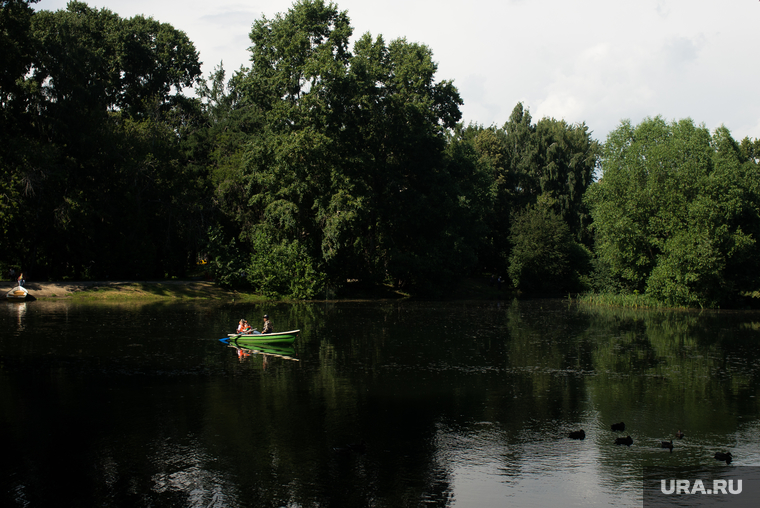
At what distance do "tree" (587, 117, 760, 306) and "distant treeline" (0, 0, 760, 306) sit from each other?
0.16 m

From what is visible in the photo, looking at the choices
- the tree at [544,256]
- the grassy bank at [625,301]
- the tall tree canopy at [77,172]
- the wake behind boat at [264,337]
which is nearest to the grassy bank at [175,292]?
the tall tree canopy at [77,172]

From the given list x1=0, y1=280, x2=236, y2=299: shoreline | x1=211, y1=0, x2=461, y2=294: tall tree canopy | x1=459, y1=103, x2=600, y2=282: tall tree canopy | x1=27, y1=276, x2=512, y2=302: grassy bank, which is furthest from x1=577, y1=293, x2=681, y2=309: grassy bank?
x1=0, y1=280, x2=236, y2=299: shoreline

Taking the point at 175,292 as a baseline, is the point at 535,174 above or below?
above

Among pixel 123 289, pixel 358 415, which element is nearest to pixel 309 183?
pixel 123 289

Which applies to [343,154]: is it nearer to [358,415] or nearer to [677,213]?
[677,213]

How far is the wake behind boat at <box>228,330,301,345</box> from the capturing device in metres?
29.0

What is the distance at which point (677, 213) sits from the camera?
51844 millimetres

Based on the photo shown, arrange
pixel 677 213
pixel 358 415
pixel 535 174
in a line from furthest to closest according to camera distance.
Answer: pixel 535 174
pixel 677 213
pixel 358 415

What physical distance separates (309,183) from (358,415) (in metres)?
39.0

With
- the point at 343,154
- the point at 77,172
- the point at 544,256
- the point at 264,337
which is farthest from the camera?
the point at 544,256

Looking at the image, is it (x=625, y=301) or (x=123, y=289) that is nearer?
(x=123, y=289)

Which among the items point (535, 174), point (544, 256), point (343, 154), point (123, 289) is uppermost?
point (535, 174)

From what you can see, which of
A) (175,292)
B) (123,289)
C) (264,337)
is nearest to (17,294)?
(123,289)

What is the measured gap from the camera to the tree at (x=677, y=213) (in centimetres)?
5012
